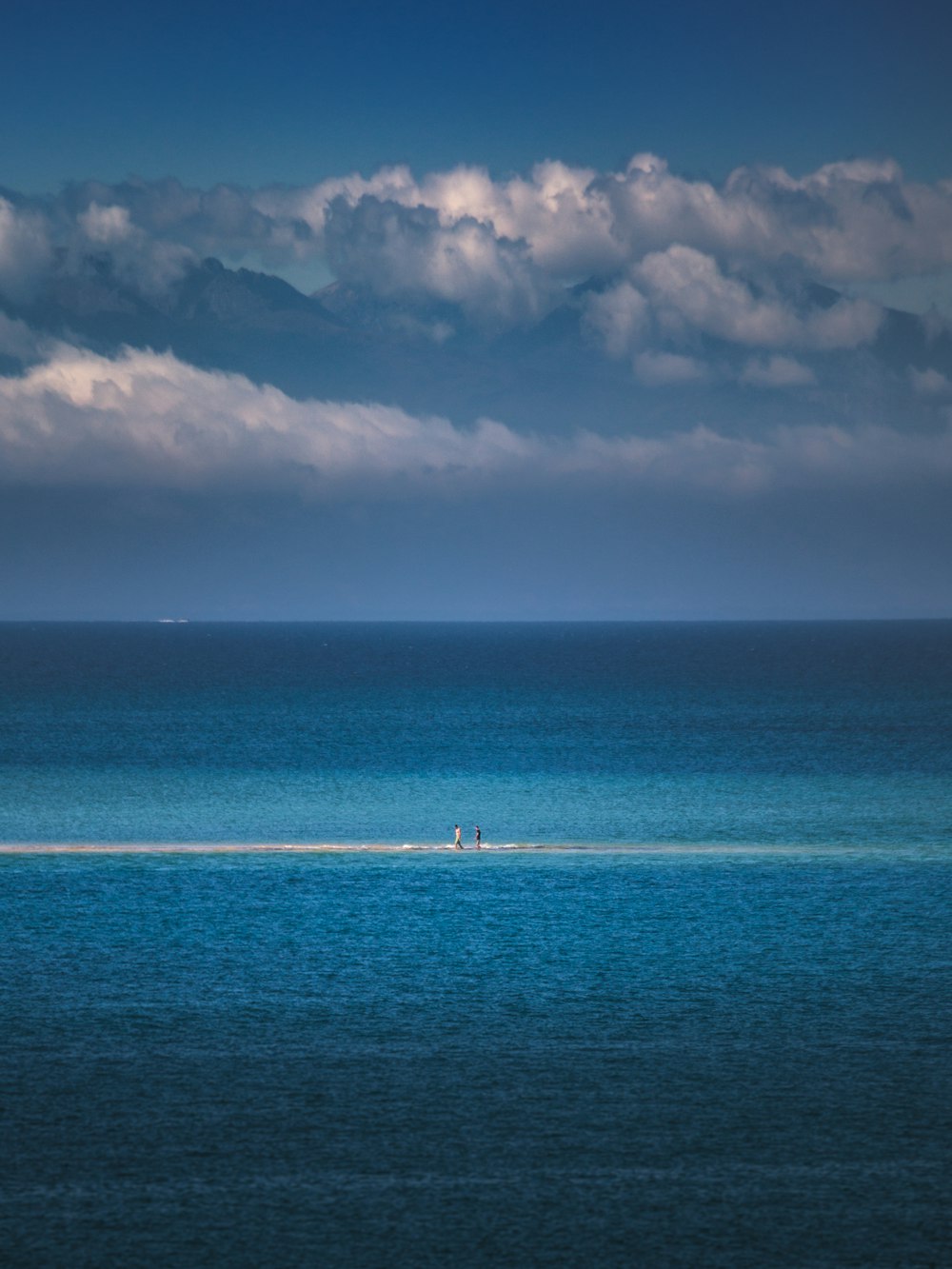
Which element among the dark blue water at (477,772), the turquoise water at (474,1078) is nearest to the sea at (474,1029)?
the turquoise water at (474,1078)

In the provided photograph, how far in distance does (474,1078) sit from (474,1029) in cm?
453

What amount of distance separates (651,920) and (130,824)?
3802cm

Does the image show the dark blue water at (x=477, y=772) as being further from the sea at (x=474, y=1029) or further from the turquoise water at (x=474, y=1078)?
the turquoise water at (x=474, y=1078)

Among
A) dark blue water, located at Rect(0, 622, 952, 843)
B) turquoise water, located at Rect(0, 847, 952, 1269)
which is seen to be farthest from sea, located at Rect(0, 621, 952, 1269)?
dark blue water, located at Rect(0, 622, 952, 843)

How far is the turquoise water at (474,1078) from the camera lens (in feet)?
100

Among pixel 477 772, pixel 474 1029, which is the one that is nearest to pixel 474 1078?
pixel 474 1029

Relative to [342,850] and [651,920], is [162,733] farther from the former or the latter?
[651,920]

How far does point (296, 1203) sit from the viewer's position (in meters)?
31.4

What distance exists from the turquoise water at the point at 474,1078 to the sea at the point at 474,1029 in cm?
12

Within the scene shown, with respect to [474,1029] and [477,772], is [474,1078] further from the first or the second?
[477,772]

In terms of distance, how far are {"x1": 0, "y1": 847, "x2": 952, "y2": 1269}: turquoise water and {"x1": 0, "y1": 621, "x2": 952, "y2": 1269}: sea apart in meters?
0.12

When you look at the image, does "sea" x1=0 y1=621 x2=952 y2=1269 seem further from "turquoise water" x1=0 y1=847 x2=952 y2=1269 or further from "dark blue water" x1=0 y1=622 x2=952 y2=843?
"dark blue water" x1=0 y1=622 x2=952 y2=843

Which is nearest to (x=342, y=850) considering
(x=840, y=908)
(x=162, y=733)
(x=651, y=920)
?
(x=651, y=920)

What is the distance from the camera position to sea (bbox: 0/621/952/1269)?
30859 mm
